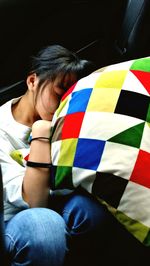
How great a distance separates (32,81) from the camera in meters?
1.06

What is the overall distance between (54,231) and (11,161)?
233 millimetres

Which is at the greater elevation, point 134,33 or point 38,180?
point 134,33

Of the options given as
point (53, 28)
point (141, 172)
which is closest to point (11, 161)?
point (141, 172)

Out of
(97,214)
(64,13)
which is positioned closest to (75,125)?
(97,214)

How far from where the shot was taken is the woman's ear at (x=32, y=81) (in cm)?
104

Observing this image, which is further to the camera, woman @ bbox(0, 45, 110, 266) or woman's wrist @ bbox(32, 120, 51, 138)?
woman's wrist @ bbox(32, 120, 51, 138)

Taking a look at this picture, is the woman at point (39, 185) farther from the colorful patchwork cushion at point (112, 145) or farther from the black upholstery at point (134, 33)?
the black upholstery at point (134, 33)

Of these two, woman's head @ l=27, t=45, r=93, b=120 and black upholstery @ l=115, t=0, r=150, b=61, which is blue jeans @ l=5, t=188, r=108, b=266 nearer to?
woman's head @ l=27, t=45, r=93, b=120

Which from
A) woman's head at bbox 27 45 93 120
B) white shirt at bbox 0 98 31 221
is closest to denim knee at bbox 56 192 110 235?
white shirt at bbox 0 98 31 221

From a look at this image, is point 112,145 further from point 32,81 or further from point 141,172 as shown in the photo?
point 32,81

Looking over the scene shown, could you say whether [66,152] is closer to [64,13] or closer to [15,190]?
[15,190]

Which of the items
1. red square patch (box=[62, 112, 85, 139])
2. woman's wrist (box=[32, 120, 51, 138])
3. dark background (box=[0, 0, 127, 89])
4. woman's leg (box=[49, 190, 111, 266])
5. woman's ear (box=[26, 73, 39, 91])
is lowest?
woman's leg (box=[49, 190, 111, 266])

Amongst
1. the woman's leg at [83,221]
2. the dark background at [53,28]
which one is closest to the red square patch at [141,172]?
the woman's leg at [83,221]

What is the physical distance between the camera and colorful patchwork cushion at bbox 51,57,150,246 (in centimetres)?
75
